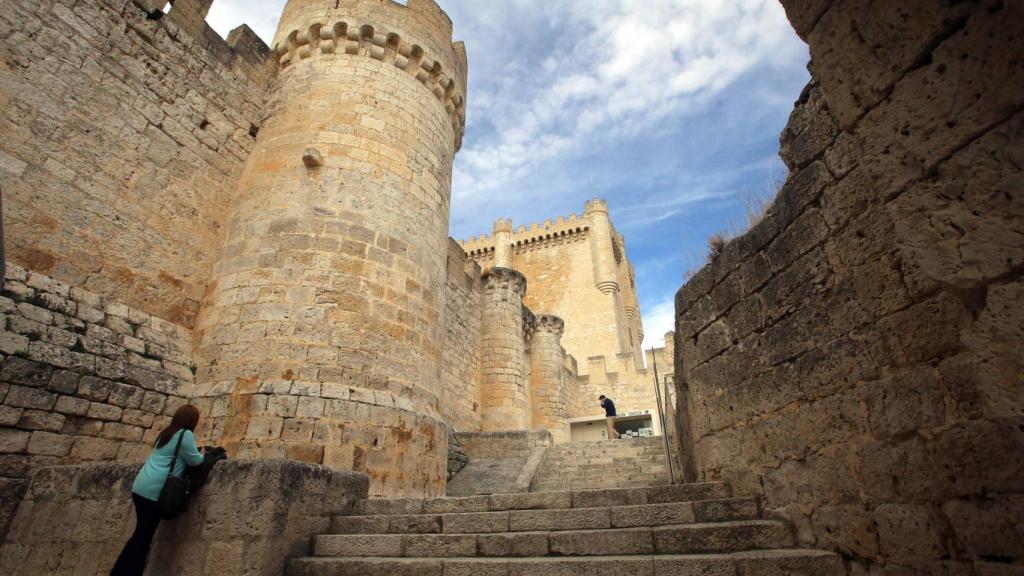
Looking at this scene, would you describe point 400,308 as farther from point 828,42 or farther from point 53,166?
point 828,42

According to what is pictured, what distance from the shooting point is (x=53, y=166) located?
17.3ft

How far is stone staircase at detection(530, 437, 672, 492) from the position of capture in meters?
7.51

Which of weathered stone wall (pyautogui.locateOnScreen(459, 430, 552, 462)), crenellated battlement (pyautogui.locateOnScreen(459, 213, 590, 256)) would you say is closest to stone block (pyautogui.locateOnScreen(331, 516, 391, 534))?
weathered stone wall (pyautogui.locateOnScreen(459, 430, 552, 462))

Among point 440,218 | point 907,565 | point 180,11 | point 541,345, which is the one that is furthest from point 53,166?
point 541,345

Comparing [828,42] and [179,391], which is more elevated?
[828,42]

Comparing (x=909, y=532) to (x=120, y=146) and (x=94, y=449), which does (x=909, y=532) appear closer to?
(x=94, y=449)

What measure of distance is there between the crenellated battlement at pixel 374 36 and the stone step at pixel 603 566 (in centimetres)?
742

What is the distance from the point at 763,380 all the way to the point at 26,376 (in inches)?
235

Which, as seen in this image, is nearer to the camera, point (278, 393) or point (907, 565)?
point (907, 565)

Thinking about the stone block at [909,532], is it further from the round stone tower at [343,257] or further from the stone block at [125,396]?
the stone block at [125,396]

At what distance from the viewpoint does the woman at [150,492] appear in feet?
9.43

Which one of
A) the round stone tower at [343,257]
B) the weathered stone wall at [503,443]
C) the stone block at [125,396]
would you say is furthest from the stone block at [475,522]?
the weathered stone wall at [503,443]

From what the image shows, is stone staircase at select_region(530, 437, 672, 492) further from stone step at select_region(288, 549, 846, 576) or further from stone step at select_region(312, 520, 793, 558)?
stone step at select_region(288, 549, 846, 576)

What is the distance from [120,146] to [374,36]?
397 cm
